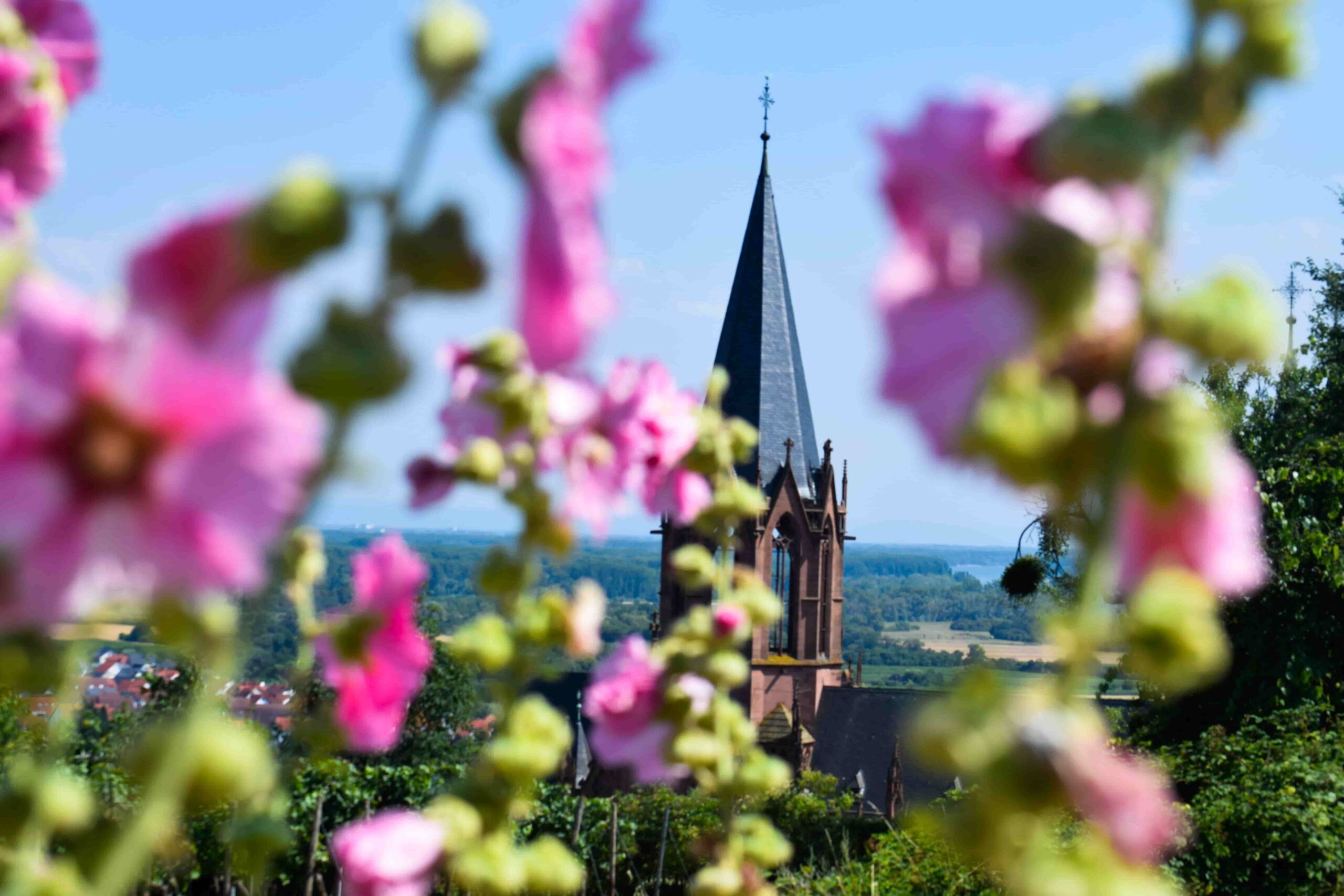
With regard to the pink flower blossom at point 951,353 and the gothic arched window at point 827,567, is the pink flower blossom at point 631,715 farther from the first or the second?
the gothic arched window at point 827,567

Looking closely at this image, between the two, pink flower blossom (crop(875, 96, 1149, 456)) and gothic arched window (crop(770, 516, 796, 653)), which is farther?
gothic arched window (crop(770, 516, 796, 653))

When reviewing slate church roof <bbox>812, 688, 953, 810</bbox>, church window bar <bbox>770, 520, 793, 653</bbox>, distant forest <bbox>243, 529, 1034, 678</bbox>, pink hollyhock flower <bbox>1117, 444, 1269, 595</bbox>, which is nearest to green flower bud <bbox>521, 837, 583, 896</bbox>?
pink hollyhock flower <bbox>1117, 444, 1269, 595</bbox>

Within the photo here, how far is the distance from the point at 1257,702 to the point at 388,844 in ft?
39.6

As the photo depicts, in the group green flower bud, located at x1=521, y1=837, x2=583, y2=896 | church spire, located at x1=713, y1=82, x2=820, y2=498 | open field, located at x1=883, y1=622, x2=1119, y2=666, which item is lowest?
open field, located at x1=883, y1=622, x2=1119, y2=666

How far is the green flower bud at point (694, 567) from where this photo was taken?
1448 millimetres

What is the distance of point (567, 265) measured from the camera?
56 centimetres

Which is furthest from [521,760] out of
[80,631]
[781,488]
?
[781,488]

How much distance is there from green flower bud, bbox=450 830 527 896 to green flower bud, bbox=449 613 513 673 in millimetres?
170

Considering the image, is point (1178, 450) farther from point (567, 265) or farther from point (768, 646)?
point (768, 646)

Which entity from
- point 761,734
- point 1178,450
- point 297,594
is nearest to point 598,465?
point 297,594

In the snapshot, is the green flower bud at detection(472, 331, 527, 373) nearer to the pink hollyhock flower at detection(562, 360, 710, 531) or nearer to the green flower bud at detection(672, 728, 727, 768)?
the pink hollyhock flower at detection(562, 360, 710, 531)

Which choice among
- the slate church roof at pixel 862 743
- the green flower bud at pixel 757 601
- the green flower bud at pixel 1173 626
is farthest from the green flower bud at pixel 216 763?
the slate church roof at pixel 862 743

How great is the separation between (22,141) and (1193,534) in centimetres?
112

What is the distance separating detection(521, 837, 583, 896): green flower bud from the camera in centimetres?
101
